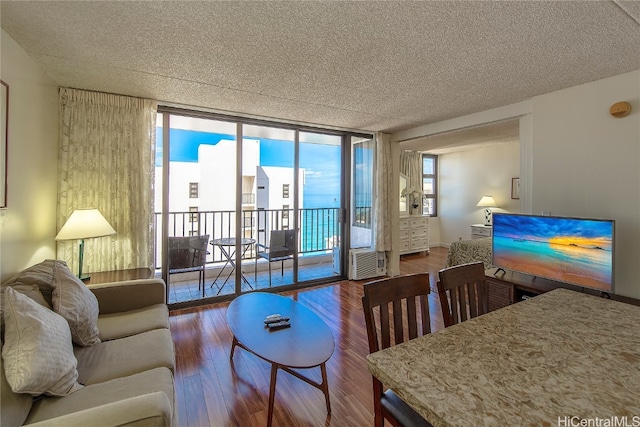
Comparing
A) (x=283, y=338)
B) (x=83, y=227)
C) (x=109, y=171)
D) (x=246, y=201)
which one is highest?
(x=109, y=171)

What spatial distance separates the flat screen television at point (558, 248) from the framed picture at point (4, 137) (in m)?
3.98

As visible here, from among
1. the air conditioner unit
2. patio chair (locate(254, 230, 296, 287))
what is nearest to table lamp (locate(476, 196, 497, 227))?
the air conditioner unit

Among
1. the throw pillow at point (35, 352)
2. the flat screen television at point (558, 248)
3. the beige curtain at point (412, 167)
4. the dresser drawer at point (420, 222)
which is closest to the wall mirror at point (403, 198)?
the beige curtain at point (412, 167)

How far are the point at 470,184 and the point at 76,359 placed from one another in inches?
282

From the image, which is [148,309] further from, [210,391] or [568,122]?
[568,122]

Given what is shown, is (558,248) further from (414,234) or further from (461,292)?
(414,234)

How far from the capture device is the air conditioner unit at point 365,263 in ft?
14.7

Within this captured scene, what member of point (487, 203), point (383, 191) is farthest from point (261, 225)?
point (487, 203)

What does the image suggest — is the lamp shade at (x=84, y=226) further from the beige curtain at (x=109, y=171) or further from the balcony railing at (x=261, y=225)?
the balcony railing at (x=261, y=225)

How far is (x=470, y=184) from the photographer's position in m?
6.66

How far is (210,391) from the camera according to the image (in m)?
1.97

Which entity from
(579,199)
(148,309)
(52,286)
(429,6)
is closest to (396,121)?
(579,199)

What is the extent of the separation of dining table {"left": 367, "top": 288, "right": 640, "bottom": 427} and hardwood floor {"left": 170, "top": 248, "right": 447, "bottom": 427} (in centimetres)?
103

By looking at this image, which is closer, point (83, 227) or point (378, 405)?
point (378, 405)
